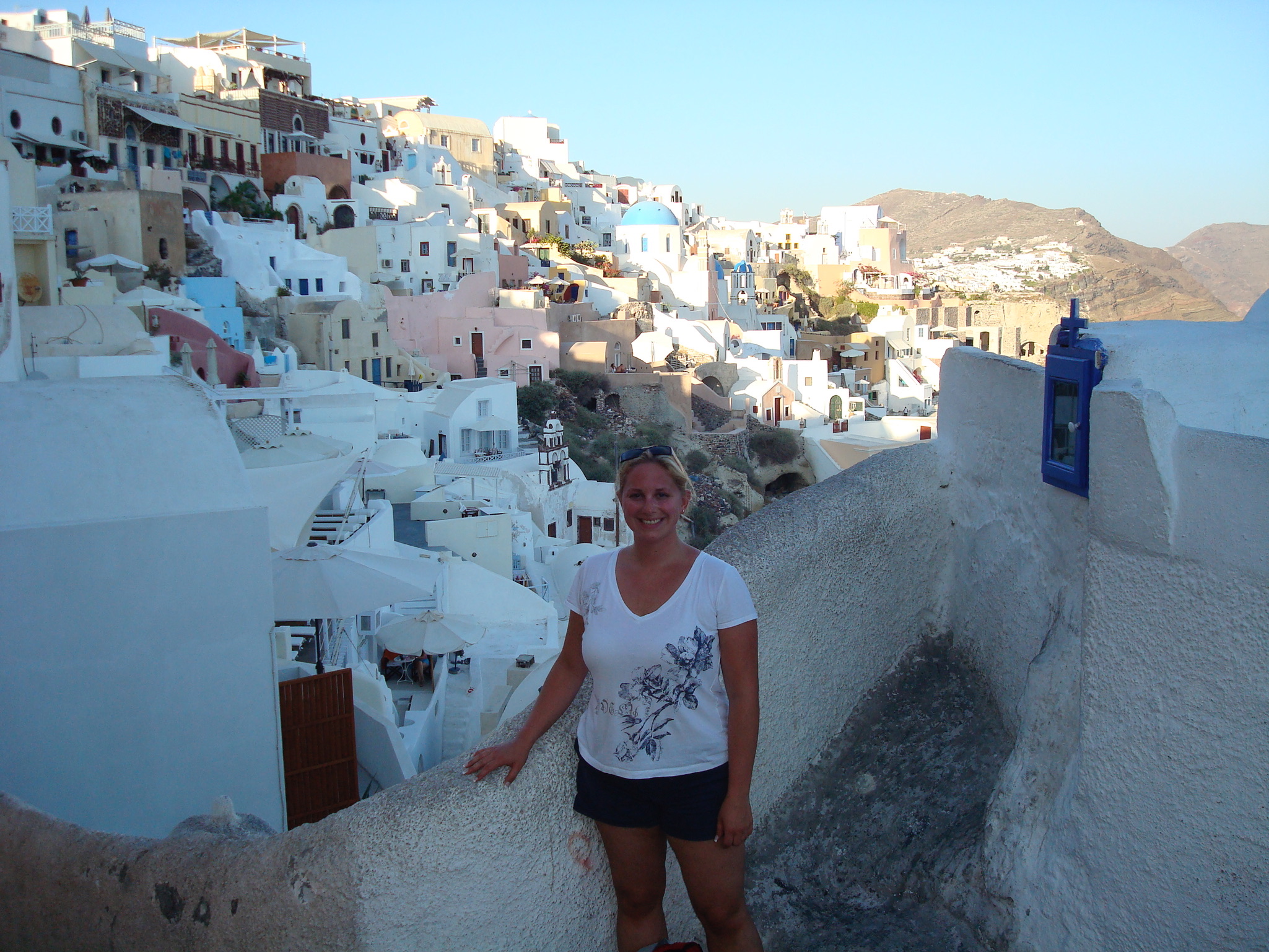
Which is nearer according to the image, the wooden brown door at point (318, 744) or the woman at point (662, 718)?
the woman at point (662, 718)

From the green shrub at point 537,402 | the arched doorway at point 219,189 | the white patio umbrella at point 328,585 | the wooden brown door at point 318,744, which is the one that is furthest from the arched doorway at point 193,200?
the wooden brown door at point 318,744

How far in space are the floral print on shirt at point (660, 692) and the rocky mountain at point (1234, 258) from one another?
888 inches

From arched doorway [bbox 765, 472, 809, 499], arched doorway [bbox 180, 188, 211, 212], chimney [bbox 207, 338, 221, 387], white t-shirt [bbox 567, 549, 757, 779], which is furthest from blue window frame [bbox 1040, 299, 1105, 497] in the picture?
arched doorway [bbox 180, 188, 211, 212]

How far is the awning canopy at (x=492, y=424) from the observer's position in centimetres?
2439

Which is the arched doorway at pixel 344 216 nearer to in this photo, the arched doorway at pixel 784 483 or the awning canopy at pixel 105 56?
the awning canopy at pixel 105 56

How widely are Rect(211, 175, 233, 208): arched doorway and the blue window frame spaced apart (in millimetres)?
32884

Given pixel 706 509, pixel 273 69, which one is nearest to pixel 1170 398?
pixel 706 509

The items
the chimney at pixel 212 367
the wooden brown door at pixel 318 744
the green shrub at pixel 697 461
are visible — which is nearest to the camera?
the wooden brown door at pixel 318 744

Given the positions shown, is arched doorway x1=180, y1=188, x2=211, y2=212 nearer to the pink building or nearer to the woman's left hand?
the pink building

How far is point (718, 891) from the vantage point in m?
2.22

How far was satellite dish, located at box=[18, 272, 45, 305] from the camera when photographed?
49.3ft

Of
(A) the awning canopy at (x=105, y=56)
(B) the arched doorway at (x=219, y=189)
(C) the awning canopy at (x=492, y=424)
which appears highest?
(A) the awning canopy at (x=105, y=56)

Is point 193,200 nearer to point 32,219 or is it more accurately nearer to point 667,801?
point 32,219

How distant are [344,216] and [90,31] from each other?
379 inches
